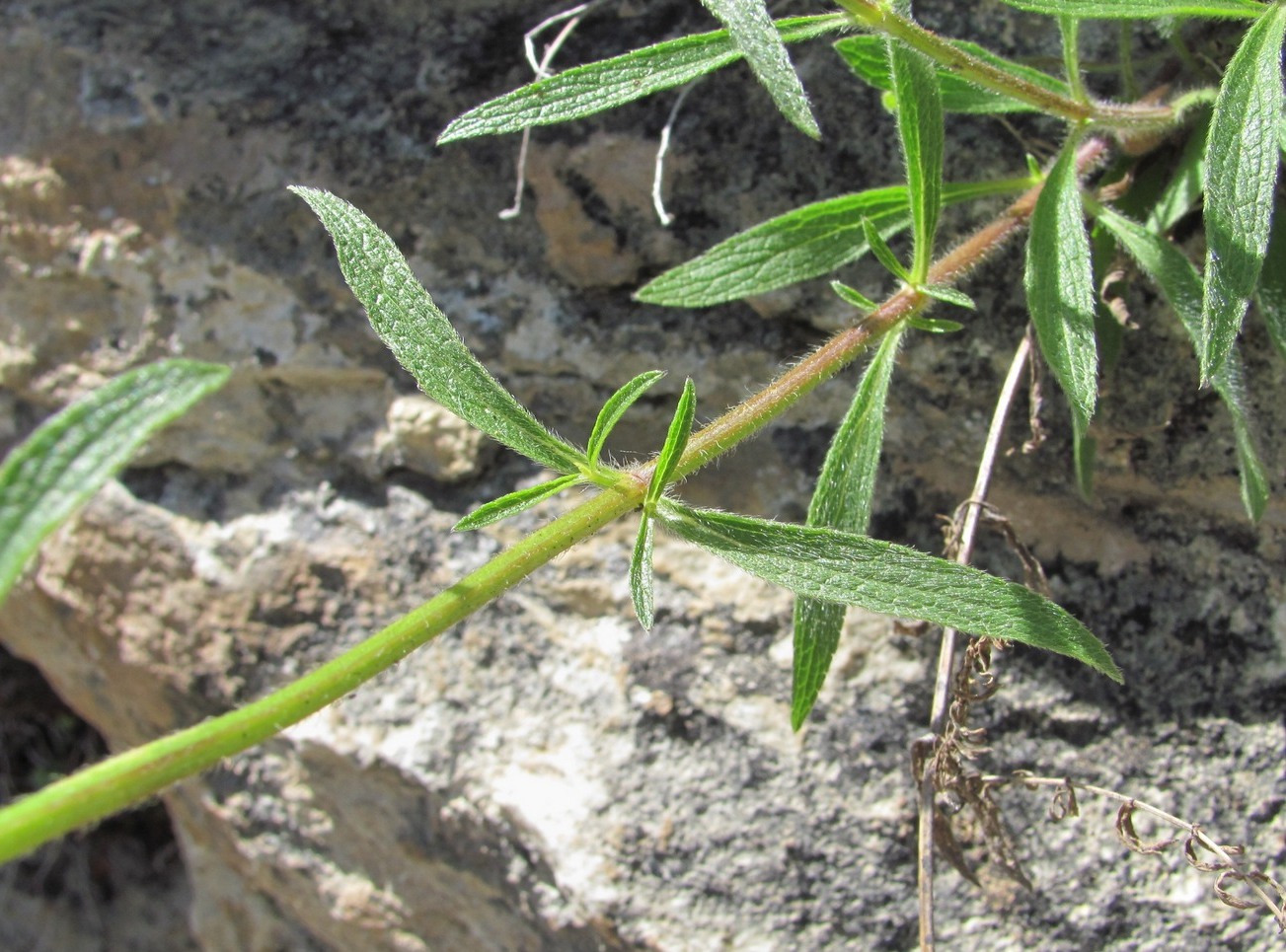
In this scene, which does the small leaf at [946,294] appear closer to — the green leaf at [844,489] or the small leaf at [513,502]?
the green leaf at [844,489]

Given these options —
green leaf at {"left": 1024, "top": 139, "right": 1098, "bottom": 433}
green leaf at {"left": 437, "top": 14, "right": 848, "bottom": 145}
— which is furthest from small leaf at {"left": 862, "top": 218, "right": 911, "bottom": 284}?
green leaf at {"left": 437, "top": 14, "right": 848, "bottom": 145}

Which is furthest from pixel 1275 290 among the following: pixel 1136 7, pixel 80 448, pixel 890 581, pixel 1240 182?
pixel 80 448

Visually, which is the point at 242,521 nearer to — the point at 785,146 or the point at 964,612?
the point at 785,146

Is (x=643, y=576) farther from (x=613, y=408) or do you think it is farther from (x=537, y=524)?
(x=537, y=524)

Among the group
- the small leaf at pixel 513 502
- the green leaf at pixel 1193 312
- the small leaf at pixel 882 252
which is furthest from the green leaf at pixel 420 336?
the green leaf at pixel 1193 312

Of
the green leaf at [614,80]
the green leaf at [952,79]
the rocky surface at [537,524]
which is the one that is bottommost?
the rocky surface at [537,524]

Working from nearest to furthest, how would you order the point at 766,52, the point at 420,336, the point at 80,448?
1. the point at 80,448
2. the point at 766,52
3. the point at 420,336

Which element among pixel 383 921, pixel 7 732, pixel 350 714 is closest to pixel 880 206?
pixel 350 714
